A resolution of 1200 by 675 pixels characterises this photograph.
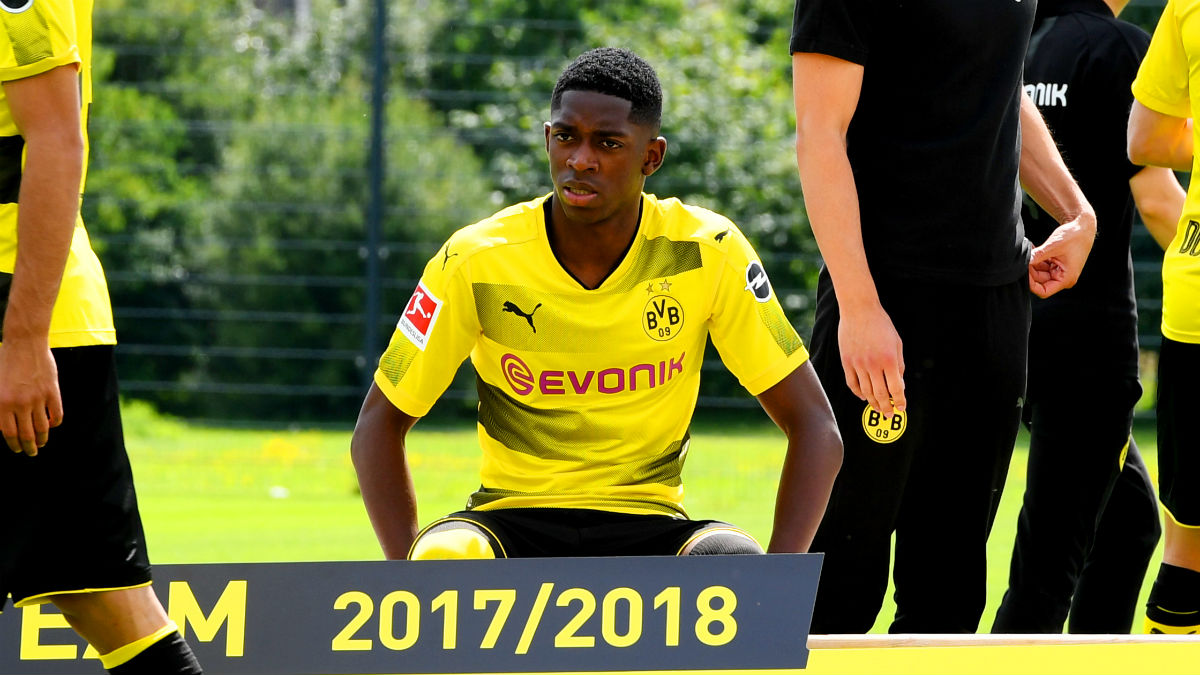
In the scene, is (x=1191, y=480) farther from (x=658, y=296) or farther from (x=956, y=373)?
(x=658, y=296)

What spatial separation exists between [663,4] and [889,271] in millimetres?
19457

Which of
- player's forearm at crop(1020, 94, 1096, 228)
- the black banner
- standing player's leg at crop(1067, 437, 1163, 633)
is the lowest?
standing player's leg at crop(1067, 437, 1163, 633)

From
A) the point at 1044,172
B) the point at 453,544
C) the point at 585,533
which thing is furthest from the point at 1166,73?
the point at 453,544

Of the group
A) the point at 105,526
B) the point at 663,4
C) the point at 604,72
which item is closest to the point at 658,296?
the point at 604,72

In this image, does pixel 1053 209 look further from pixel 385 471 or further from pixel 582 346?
pixel 385 471

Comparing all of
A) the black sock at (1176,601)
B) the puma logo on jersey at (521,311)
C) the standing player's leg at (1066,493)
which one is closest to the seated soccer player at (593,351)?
the puma logo on jersey at (521,311)

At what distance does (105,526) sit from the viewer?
2902 mm

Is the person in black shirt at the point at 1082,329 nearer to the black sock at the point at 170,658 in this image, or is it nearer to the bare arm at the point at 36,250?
the black sock at the point at 170,658

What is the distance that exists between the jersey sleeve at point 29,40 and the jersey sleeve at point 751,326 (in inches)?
55.9

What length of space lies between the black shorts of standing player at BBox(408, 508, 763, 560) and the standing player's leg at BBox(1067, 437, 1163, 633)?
4.97ft

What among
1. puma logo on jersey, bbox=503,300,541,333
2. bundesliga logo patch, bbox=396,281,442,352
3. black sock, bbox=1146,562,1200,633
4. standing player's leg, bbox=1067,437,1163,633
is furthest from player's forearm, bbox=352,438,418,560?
standing player's leg, bbox=1067,437,1163,633

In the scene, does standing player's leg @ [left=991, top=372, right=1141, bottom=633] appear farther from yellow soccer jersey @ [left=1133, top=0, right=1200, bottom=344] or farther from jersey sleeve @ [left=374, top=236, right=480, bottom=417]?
jersey sleeve @ [left=374, top=236, right=480, bottom=417]

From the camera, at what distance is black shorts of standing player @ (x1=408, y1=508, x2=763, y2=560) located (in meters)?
3.29

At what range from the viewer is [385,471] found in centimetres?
340
